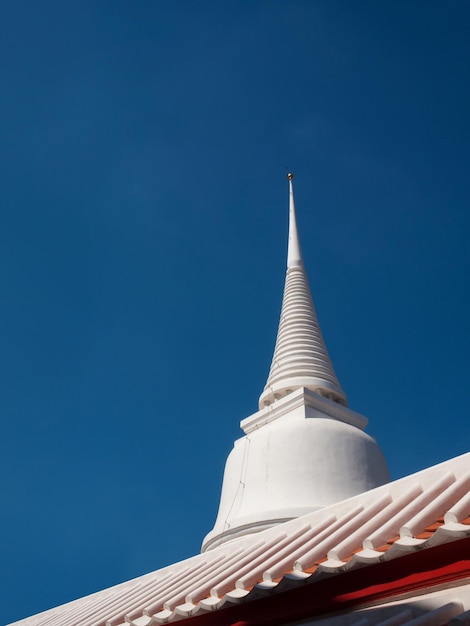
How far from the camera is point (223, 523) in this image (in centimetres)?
1210

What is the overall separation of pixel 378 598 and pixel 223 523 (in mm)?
7721

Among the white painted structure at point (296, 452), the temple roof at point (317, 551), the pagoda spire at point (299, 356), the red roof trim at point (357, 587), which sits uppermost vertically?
the pagoda spire at point (299, 356)

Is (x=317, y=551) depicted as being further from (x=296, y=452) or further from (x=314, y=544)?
(x=296, y=452)

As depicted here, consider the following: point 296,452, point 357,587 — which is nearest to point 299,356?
point 296,452

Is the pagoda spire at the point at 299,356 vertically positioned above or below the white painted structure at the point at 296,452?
above

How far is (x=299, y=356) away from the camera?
1482 cm

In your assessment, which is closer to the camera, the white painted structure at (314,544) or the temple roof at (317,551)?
the white painted structure at (314,544)

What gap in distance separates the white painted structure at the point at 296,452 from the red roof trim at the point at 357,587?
19.6 feet

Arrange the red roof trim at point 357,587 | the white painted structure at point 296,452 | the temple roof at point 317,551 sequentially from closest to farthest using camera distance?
1. the red roof trim at point 357,587
2. the temple roof at point 317,551
3. the white painted structure at point 296,452

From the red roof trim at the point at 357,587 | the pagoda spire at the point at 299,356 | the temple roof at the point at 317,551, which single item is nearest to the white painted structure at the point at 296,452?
the pagoda spire at the point at 299,356

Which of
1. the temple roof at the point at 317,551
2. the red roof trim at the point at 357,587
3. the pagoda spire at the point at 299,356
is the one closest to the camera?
the red roof trim at the point at 357,587

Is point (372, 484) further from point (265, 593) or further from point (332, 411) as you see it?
point (265, 593)

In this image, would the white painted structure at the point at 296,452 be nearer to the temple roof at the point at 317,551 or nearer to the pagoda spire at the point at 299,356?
the pagoda spire at the point at 299,356

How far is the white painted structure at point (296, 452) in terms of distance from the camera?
1179cm
